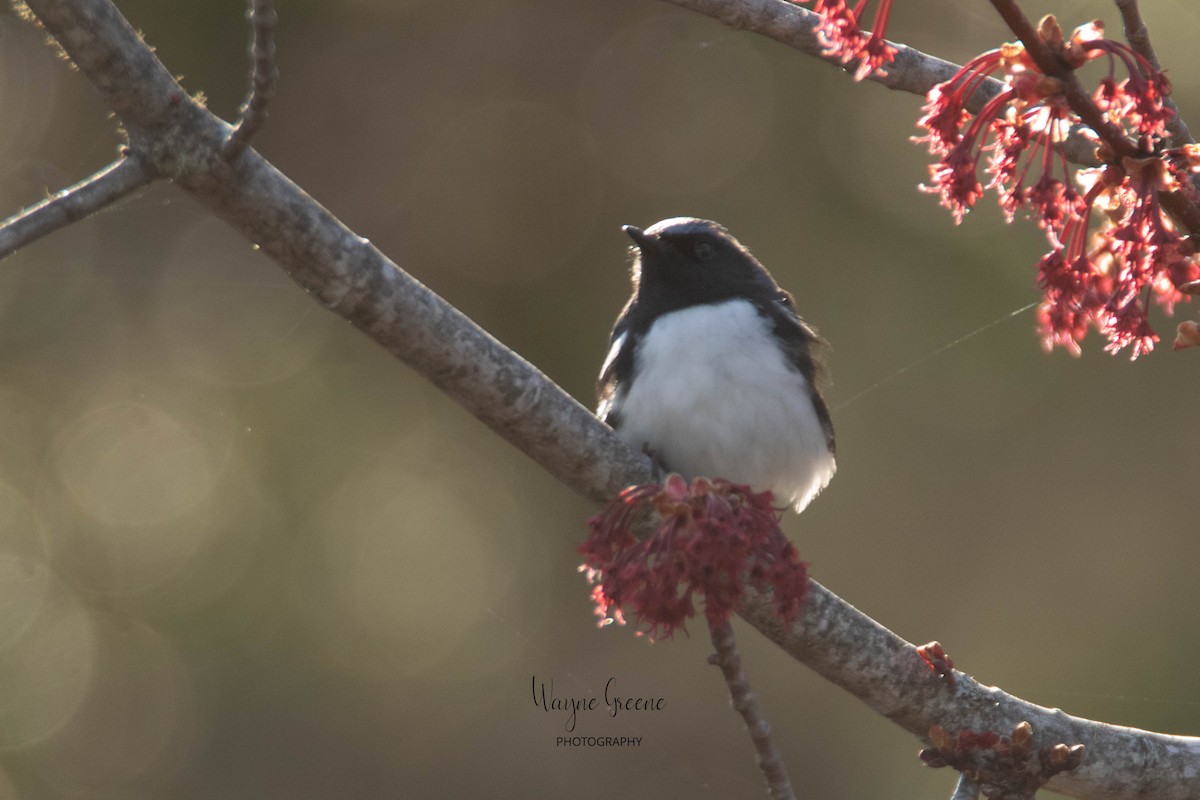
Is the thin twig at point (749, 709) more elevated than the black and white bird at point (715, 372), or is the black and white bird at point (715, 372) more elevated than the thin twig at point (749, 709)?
the black and white bird at point (715, 372)

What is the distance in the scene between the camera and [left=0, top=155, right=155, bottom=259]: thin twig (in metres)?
1.67

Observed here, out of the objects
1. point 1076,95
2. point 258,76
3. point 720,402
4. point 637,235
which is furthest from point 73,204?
point 637,235

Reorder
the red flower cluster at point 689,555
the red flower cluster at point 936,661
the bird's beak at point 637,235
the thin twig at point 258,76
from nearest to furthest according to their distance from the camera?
the red flower cluster at point 689,555
the thin twig at point 258,76
the red flower cluster at point 936,661
the bird's beak at point 637,235

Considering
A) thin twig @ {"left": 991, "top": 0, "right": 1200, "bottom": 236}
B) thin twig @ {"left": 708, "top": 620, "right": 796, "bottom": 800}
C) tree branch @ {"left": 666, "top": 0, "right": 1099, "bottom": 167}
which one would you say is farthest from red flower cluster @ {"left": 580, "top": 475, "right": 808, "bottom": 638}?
tree branch @ {"left": 666, "top": 0, "right": 1099, "bottom": 167}

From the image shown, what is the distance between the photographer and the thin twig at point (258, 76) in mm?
1631

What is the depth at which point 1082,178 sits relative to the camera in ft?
5.12

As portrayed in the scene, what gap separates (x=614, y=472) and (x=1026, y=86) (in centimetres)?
107

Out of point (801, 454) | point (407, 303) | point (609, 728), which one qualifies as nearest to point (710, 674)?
point (609, 728)

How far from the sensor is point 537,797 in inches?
177

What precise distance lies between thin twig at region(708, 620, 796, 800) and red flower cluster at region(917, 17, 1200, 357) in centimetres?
57

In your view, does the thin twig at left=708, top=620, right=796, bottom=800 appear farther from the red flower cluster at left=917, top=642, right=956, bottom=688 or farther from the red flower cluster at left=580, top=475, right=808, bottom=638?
the red flower cluster at left=917, top=642, right=956, bottom=688

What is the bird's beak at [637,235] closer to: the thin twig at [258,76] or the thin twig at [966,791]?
the thin twig at [258,76]

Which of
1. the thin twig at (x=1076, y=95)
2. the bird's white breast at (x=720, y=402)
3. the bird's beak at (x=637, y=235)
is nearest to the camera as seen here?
the thin twig at (x=1076, y=95)

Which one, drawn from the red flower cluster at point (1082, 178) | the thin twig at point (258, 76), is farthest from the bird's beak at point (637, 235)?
the red flower cluster at point (1082, 178)
